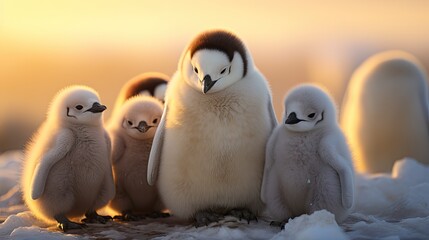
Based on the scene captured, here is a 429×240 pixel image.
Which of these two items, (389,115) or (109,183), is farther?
(389,115)

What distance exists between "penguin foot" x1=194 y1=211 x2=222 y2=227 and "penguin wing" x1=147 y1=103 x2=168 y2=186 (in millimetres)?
424

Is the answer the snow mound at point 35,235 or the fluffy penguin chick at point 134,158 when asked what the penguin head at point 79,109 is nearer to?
the fluffy penguin chick at point 134,158

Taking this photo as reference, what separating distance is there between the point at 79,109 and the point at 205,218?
1.20 metres

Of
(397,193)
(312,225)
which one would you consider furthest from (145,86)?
(312,225)

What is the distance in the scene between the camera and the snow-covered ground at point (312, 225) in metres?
4.84

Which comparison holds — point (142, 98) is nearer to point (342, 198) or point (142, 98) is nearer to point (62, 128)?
point (62, 128)

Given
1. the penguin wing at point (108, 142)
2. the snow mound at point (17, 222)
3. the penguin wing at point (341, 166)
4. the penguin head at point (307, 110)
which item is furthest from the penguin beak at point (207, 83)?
the snow mound at point (17, 222)

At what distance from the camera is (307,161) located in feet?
17.2

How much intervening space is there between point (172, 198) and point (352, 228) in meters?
1.25

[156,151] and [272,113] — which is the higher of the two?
[272,113]

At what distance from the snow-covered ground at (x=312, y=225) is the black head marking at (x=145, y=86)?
4.88ft

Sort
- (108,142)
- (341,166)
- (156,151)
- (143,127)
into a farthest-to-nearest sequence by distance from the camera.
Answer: (143,127) < (108,142) < (156,151) < (341,166)

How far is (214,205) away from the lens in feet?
18.2

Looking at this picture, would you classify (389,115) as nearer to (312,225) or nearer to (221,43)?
(221,43)
